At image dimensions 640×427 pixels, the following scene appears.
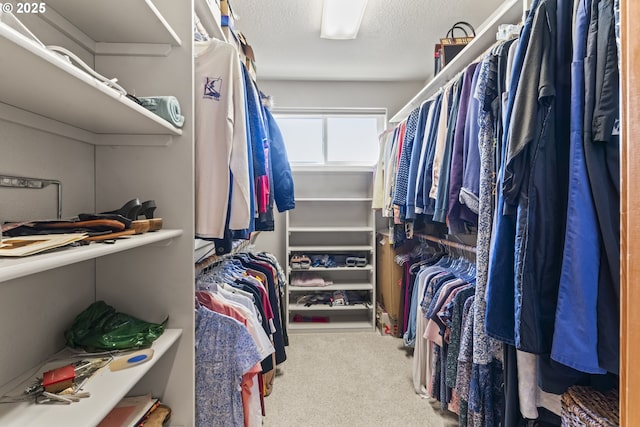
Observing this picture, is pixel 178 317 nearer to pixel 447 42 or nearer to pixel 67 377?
pixel 67 377

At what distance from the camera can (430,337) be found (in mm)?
1742

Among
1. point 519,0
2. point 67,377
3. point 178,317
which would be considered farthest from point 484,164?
point 67,377

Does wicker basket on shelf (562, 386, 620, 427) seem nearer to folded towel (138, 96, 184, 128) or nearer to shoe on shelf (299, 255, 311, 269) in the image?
folded towel (138, 96, 184, 128)

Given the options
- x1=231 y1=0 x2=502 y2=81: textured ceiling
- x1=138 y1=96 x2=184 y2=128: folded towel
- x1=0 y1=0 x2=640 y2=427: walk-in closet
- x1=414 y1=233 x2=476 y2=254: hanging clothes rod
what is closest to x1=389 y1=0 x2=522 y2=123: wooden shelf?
x1=0 y1=0 x2=640 y2=427: walk-in closet

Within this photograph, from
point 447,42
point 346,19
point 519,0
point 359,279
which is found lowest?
point 359,279

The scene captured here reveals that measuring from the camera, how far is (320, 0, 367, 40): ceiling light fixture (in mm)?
2073

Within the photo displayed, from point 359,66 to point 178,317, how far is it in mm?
2833

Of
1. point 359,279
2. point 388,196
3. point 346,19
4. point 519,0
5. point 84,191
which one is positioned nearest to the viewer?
point 84,191

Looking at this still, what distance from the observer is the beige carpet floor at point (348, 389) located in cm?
184

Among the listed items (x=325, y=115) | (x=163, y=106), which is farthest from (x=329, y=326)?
(x=163, y=106)

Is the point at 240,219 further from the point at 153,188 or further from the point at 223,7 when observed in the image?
the point at 223,7

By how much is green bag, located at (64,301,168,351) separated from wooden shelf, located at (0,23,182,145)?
57 centimetres

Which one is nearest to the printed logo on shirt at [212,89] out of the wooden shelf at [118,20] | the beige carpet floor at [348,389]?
the wooden shelf at [118,20]

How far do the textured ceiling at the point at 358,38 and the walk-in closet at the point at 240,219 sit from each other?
1.28 ft
